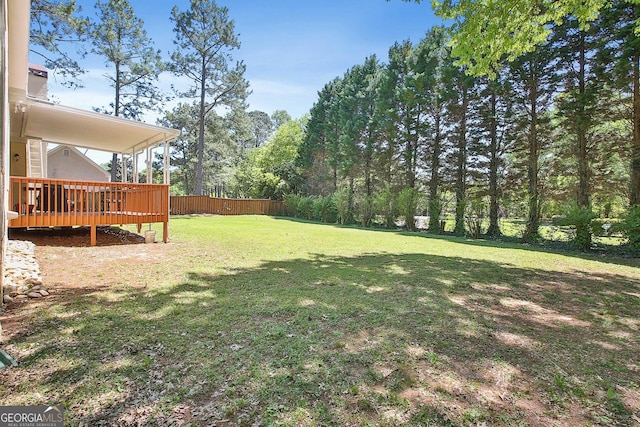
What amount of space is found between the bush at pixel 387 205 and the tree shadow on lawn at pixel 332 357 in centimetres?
1245

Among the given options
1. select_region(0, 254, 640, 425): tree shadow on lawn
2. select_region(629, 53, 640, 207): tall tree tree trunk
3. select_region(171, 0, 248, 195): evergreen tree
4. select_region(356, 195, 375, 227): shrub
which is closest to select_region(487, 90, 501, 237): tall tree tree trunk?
select_region(629, 53, 640, 207): tall tree tree trunk

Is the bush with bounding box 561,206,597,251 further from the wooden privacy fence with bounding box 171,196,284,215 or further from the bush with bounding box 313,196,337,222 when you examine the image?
the wooden privacy fence with bounding box 171,196,284,215

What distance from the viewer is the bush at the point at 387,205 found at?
1650cm

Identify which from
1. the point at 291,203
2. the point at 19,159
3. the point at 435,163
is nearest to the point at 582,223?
the point at 435,163

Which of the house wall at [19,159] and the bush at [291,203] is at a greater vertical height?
the house wall at [19,159]

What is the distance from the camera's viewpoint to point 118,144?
1108 cm

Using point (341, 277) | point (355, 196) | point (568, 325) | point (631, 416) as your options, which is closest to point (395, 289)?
point (341, 277)

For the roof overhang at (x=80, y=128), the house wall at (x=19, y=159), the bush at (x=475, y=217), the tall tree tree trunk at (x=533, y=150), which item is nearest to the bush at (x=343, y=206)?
the bush at (x=475, y=217)

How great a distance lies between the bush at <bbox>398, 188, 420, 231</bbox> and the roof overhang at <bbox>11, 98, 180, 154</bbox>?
34.0 feet

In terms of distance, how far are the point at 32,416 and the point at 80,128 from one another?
9385mm

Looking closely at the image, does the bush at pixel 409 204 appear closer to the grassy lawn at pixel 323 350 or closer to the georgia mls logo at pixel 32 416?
the grassy lawn at pixel 323 350

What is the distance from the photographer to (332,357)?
2303mm

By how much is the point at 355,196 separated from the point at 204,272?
1493 centimetres

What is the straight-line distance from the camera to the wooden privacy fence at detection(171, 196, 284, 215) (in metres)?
22.1
